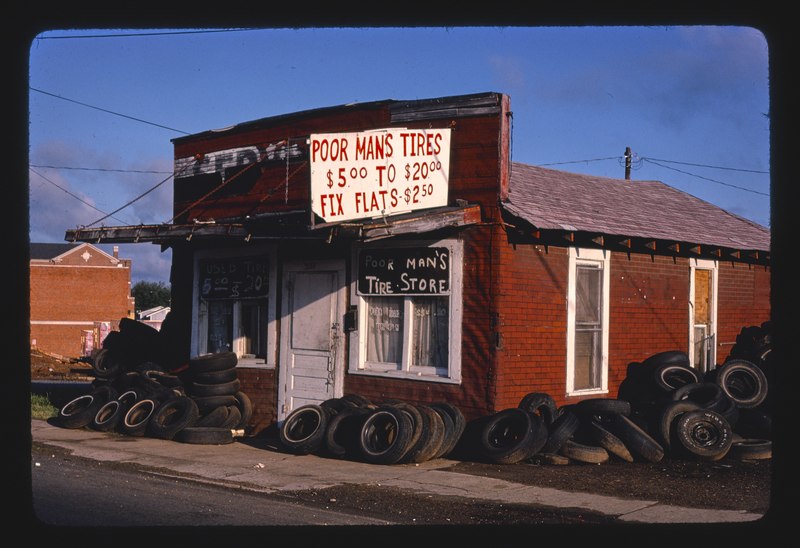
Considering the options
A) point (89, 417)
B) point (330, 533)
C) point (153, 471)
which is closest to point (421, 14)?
point (330, 533)

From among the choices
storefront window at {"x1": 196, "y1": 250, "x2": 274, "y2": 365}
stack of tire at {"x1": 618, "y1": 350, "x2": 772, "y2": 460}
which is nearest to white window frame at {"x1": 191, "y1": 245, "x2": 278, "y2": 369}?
storefront window at {"x1": 196, "y1": 250, "x2": 274, "y2": 365}

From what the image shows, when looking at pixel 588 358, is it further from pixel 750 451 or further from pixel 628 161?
pixel 628 161

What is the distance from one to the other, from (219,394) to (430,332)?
12.9 feet

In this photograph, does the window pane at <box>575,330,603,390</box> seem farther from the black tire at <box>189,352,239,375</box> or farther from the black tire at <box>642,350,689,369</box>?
the black tire at <box>189,352,239,375</box>

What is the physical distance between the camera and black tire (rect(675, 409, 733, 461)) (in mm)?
11305

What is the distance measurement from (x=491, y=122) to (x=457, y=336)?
302 cm

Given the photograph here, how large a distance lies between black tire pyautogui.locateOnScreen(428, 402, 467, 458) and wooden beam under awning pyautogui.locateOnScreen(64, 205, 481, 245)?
7.87 ft

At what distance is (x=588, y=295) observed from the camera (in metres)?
13.5

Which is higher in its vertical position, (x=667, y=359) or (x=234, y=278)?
(x=234, y=278)

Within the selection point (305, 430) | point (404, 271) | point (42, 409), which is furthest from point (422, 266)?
point (42, 409)

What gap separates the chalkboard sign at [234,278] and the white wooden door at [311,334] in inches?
26.0

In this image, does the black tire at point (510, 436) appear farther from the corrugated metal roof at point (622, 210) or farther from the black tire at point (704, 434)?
the corrugated metal roof at point (622, 210)

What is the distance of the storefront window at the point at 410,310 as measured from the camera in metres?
12.3

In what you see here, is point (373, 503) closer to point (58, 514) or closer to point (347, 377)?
point (58, 514)
